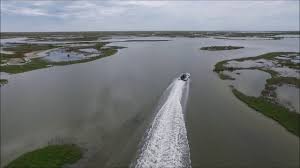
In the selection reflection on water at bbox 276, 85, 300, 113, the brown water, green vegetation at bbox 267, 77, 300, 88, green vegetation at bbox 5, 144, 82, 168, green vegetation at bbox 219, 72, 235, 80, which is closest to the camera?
green vegetation at bbox 5, 144, 82, 168

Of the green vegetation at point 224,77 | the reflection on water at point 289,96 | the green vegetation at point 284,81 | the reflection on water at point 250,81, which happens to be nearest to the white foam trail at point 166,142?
the reflection on water at point 289,96

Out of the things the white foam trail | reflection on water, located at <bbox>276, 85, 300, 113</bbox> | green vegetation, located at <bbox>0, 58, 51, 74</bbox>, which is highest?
green vegetation, located at <bbox>0, 58, 51, 74</bbox>

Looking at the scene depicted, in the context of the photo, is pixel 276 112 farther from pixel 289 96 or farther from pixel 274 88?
pixel 274 88

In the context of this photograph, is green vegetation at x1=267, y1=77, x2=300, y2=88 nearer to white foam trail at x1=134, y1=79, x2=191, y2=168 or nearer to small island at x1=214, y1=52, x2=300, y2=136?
small island at x1=214, y1=52, x2=300, y2=136

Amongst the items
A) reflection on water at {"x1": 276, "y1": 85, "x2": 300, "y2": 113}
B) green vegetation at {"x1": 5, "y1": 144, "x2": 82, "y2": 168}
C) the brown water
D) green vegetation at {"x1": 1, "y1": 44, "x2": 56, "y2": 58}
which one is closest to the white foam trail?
the brown water

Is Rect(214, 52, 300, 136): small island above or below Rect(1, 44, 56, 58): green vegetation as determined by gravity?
below

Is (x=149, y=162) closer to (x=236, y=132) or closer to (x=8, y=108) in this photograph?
(x=236, y=132)

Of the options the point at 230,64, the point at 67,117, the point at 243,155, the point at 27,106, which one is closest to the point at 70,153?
the point at 67,117
